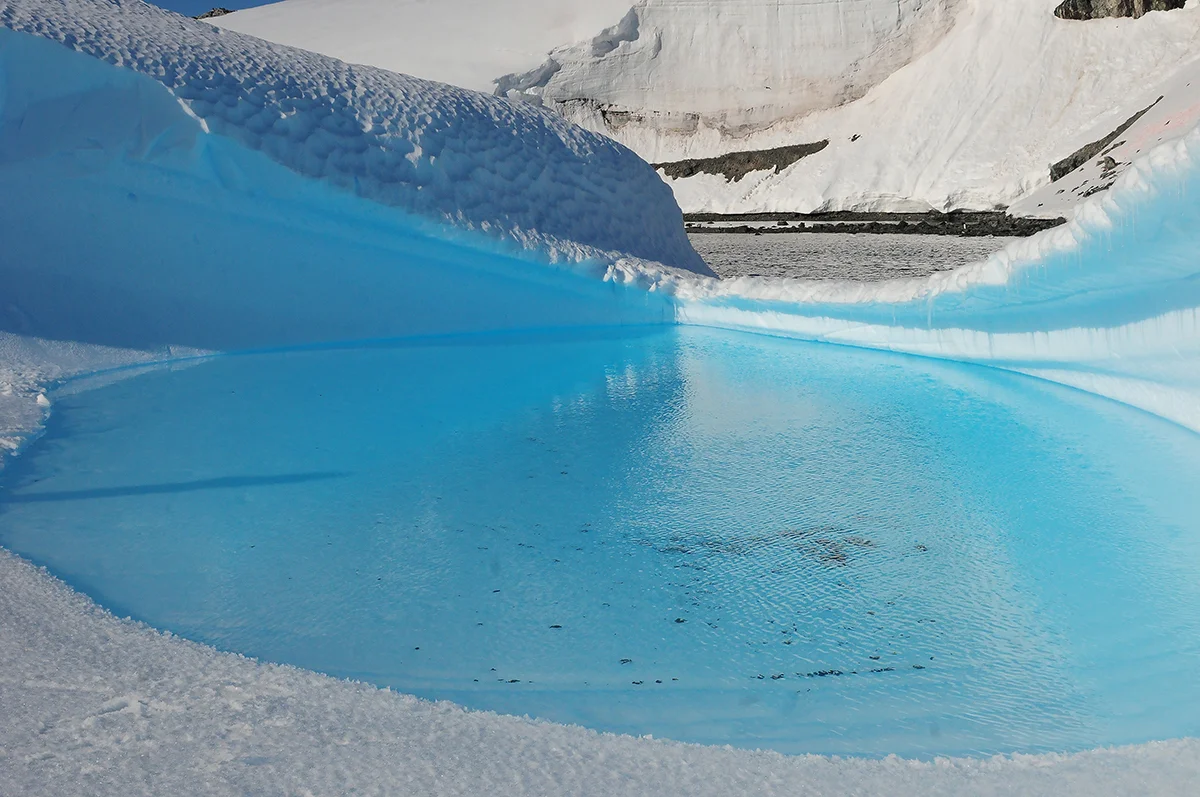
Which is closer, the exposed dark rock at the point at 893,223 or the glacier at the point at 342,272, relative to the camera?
the glacier at the point at 342,272

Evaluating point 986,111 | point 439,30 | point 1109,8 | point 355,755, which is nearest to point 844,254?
point 986,111

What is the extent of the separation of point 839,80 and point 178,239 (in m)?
14.0

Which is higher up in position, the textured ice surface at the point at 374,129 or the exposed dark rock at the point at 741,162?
the exposed dark rock at the point at 741,162

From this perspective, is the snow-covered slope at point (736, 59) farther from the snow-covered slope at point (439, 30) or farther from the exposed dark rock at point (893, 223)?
the exposed dark rock at point (893, 223)

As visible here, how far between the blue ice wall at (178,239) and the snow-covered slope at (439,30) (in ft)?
29.8

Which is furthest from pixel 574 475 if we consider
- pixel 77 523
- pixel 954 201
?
pixel 954 201

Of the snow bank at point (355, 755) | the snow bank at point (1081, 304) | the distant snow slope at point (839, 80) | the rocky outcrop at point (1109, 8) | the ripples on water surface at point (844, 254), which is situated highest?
the rocky outcrop at point (1109, 8)

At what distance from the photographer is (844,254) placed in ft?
33.3

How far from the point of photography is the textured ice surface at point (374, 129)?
5.78 meters

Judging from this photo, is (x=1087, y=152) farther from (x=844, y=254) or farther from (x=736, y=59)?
(x=736, y=59)

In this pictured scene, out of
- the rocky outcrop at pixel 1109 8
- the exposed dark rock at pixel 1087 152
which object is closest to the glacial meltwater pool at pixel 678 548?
the exposed dark rock at pixel 1087 152

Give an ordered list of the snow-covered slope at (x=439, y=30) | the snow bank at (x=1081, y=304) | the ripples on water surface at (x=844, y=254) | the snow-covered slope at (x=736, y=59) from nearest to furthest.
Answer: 1. the snow bank at (x=1081, y=304)
2. the ripples on water surface at (x=844, y=254)
3. the snow-covered slope at (x=439, y=30)
4. the snow-covered slope at (x=736, y=59)

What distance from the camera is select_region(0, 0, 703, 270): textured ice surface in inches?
228

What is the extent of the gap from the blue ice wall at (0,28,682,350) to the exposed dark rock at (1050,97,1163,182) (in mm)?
9445
